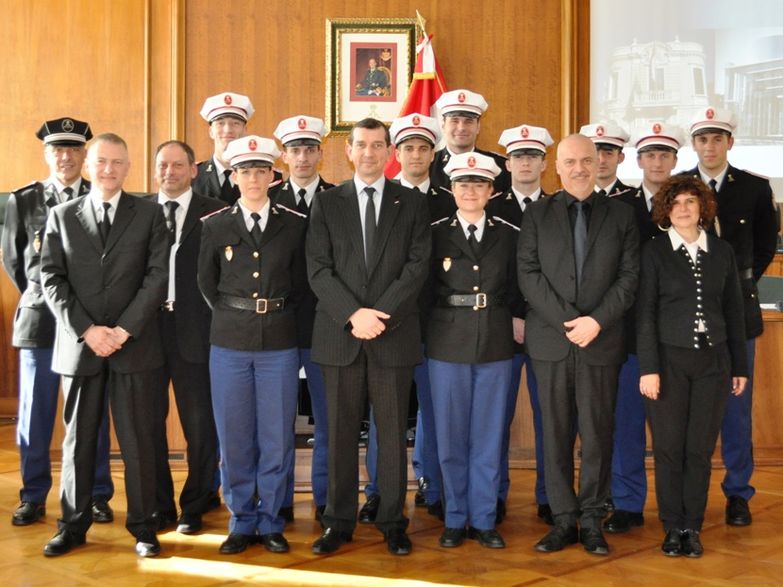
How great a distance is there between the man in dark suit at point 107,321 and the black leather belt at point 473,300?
112cm

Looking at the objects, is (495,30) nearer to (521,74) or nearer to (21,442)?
(521,74)

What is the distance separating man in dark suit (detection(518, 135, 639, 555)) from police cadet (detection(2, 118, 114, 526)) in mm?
1883

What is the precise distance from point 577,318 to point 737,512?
1295 millimetres

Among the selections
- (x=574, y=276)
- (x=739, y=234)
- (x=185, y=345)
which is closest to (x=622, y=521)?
(x=574, y=276)

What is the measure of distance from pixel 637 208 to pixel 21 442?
9.42ft

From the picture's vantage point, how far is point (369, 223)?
3750 millimetres

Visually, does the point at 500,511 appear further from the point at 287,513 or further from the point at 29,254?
the point at 29,254

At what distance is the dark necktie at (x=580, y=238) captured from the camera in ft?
12.3

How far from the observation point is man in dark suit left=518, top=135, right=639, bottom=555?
3679 millimetres

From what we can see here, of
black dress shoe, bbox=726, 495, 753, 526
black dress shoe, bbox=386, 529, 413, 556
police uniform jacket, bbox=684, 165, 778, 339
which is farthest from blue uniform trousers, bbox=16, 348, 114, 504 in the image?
police uniform jacket, bbox=684, 165, 778, 339

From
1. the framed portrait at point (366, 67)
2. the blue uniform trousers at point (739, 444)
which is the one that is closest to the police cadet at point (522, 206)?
the blue uniform trousers at point (739, 444)

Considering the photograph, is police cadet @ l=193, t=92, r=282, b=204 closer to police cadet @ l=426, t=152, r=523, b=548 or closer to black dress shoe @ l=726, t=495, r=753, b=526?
police cadet @ l=426, t=152, r=523, b=548

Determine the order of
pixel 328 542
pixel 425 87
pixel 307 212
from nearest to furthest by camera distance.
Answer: pixel 328 542 < pixel 307 212 < pixel 425 87

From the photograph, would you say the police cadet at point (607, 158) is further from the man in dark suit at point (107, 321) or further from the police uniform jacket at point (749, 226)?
the man in dark suit at point (107, 321)
